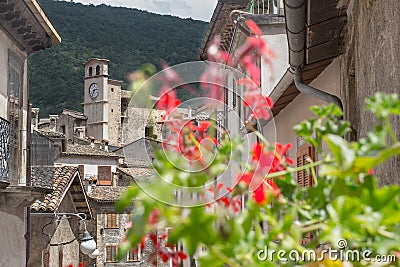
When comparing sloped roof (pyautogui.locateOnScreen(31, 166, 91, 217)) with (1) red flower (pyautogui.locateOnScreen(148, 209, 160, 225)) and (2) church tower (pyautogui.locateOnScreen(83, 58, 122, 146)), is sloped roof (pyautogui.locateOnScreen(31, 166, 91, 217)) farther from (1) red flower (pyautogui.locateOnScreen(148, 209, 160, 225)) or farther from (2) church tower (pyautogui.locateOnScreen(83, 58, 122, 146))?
(2) church tower (pyautogui.locateOnScreen(83, 58, 122, 146))

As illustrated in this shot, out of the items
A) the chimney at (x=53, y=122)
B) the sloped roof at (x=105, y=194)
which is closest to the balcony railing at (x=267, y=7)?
the sloped roof at (x=105, y=194)

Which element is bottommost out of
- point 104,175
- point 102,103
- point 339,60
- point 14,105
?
point 339,60

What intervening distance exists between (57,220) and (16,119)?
4539 millimetres

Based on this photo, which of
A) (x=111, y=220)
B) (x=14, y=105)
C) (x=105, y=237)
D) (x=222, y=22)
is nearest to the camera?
(x=14, y=105)

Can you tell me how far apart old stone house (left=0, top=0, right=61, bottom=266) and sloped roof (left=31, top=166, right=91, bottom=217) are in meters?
1.88

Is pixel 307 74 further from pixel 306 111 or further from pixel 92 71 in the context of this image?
pixel 92 71

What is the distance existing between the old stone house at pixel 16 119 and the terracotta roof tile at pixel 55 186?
6.90 feet

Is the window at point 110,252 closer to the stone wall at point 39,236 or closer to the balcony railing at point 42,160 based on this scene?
the stone wall at point 39,236

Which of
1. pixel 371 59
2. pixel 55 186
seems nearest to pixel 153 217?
pixel 371 59

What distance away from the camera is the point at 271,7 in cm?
1347

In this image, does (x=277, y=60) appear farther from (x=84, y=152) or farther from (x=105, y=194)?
(x=84, y=152)

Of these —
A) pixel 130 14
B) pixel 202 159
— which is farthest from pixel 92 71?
pixel 202 159

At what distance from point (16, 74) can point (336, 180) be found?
40.2 ft

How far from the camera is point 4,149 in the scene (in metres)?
11.7
